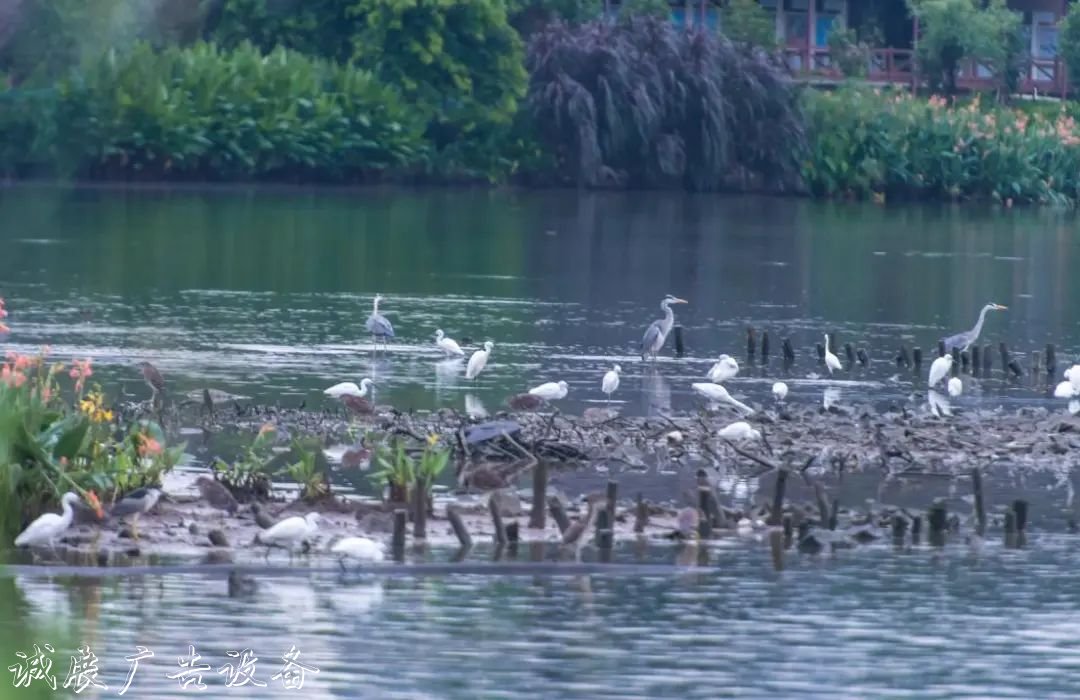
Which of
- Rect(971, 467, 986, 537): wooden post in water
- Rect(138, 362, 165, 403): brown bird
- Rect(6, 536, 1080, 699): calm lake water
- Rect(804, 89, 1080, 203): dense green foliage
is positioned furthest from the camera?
Rect(804, 89, 1080, 203): dense green foliage

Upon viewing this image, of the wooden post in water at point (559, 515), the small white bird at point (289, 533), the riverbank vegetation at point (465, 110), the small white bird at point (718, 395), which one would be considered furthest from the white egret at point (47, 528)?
the riverbank vegetation at point (465, 110)

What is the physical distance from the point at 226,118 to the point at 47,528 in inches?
2197

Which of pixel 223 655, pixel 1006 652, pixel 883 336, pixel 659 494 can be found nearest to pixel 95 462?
pixel 223 655

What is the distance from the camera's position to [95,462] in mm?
16406

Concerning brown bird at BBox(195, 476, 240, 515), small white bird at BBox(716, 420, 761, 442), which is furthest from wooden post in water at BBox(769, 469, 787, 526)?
brown bird at BBox(195, 476, 240, 515)

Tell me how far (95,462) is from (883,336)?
2044cm

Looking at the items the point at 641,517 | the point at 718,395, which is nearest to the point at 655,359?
the point at 718,395

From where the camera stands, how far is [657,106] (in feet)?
239

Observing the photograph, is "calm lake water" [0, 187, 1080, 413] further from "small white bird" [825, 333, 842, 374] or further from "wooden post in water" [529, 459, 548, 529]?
"wooden post in water" [529, 459, 548, 529]

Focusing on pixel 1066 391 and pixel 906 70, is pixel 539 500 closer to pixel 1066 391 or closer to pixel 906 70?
pixel 1066 391

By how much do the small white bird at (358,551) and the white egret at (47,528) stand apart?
183 cm

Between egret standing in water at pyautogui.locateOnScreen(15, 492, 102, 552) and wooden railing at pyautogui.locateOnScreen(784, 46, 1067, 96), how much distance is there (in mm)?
68208

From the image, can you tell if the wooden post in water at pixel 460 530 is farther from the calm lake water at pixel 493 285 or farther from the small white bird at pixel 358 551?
the calm lake water at pixel 493 285

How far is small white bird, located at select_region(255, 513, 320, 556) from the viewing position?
626 inches
